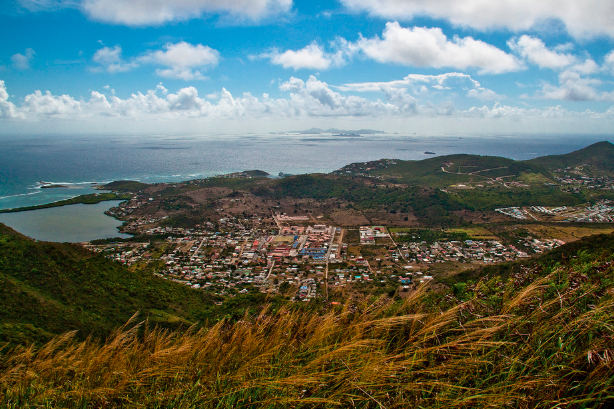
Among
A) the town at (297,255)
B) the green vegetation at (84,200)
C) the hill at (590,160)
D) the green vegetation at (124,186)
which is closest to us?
the town at (297,255)

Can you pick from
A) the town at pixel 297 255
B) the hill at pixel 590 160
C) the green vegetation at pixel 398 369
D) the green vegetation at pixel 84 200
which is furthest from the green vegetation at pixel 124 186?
the hill at pixel 590 160

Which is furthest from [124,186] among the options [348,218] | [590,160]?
[590,160]

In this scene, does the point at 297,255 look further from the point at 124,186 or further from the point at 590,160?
the point at 590,160

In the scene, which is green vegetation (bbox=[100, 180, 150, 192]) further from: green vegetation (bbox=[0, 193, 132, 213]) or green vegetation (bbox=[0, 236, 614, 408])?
green vegetation (bbox=[0, 236, 614, 408])

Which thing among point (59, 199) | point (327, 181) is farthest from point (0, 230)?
point (327, 181)

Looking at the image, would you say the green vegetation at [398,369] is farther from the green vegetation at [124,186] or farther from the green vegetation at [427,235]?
the green vegetation at [124,186]

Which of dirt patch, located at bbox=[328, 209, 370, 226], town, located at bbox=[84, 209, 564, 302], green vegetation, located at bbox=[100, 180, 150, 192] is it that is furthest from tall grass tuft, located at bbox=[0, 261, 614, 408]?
green vegetation, located at bbox=[100, 180, 150, 192]

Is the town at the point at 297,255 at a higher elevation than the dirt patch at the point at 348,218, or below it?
below
